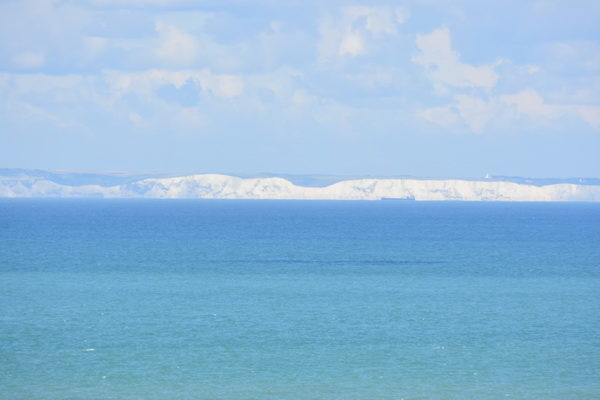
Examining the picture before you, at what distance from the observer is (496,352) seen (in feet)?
138

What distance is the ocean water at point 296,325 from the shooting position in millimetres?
36312

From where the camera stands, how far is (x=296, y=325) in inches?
1916

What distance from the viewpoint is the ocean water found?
1430 inches

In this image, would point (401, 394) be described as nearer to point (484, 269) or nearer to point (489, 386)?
point (489, 386)

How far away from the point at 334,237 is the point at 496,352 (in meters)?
87.5

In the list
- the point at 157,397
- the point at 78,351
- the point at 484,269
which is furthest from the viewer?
the point at 484,269

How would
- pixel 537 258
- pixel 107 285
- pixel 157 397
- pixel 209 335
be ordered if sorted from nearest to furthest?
1. pixel 157 397
2. pixel 209 335
3. pixel 107 285
4. pixel 537 258

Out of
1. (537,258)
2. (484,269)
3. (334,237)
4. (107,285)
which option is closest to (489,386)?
(107,285)

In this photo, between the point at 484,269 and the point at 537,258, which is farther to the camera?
the point at 537,258

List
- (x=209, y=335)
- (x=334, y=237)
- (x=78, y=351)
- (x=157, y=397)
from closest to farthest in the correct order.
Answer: (x=157, y=397), (x=78, y=351), (x=209, y=335), (x=334, y=237)

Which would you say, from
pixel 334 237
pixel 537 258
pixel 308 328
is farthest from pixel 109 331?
pixel 334 237

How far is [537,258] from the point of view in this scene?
93500mm

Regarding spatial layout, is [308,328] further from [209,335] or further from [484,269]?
[484,269]

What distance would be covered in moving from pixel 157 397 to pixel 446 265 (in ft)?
176
